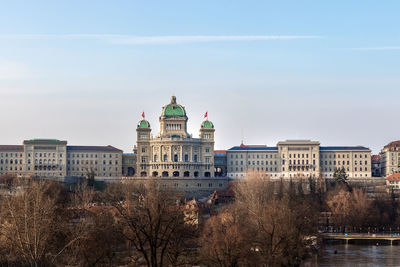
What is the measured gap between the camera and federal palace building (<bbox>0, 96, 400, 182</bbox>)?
6604 inches

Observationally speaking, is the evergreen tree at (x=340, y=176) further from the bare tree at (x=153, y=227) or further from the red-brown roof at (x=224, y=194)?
the bare tree at (x=153, y=227)

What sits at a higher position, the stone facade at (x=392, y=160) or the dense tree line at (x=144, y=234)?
the stone facade at (x=392, y=160)

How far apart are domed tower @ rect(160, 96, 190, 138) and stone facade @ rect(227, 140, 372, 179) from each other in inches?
504

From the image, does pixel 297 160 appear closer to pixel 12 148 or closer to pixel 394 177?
pixel 394 177

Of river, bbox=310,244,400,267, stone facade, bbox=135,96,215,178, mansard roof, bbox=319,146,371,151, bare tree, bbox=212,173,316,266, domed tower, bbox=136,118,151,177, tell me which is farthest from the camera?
mansard roof, bbox=319,146,371,151

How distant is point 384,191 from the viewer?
6240 inches

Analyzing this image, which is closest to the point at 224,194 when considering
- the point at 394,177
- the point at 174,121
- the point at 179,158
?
the point at 179,158

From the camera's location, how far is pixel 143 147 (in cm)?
17188

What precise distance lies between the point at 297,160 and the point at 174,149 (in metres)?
27.7

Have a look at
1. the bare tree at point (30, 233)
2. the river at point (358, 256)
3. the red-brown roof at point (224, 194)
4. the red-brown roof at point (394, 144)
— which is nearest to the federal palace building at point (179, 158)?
the red-brown roof at point (394, 144)

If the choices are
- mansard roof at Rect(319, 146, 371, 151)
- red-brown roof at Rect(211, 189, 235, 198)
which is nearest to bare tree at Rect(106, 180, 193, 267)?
red-brown roof at Rect(211, 189, 235, 198)

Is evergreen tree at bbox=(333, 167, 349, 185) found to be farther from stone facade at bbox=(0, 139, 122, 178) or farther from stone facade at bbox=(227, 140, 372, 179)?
stone facade at bbox=(0, 139, 122, 178)

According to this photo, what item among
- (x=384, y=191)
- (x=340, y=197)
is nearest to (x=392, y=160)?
(x=384, y=191)

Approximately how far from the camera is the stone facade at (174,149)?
167 metres
